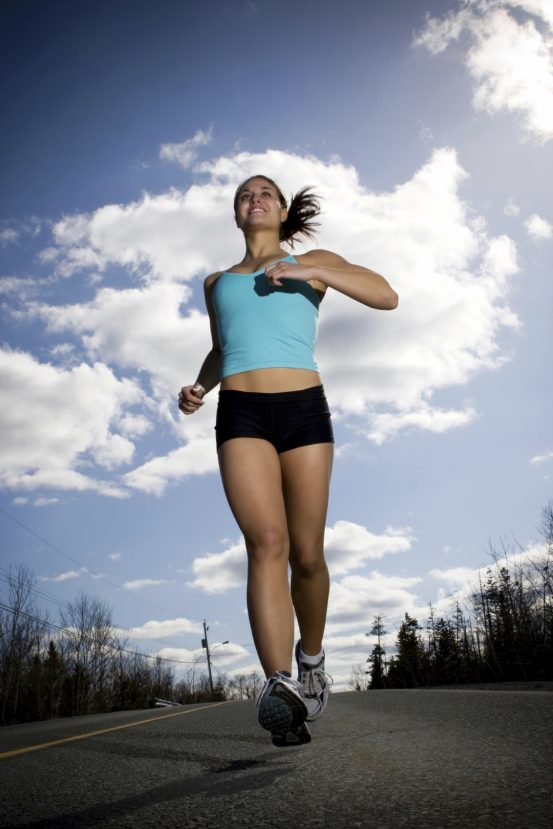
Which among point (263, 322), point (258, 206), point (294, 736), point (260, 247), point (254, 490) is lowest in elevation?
point (294, 736)

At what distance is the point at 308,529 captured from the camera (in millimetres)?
3166

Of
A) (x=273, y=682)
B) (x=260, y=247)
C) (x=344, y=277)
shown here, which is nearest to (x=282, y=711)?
(x=273, y=682)

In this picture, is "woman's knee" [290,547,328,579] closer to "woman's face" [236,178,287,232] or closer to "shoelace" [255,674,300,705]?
"shoelace" [255,674,300,705]

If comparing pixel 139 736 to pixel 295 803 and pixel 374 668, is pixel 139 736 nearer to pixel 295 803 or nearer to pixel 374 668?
pixel 295 803

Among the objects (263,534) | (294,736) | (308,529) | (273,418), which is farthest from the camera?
(308,529)

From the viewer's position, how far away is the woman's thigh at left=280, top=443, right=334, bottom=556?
121 inches

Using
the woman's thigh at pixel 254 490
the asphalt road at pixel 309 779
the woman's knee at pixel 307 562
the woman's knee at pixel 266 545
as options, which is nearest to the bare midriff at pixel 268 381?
the woman's thigh at pixel 254 490

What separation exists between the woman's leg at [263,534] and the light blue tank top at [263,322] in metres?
0.39

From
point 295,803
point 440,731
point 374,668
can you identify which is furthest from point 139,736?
point 374,668

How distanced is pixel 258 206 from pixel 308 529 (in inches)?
65.6

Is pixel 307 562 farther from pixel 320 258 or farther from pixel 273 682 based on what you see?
pixel 320 258

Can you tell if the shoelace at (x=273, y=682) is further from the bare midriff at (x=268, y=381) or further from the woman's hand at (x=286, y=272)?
the woman's hand at (x=286, y=272)

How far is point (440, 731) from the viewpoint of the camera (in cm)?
382

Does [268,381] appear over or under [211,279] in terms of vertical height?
under
